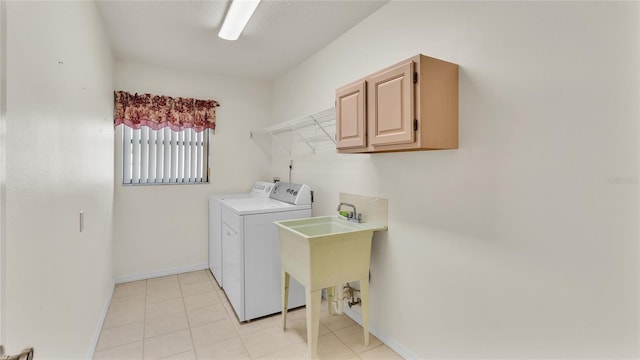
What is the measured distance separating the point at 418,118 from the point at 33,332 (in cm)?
184

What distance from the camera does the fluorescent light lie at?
6.98ft

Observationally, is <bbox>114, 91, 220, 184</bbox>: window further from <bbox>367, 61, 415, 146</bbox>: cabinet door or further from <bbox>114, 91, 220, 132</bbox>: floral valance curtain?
<bbox>367, 61, 415, 146</bbox>: cabinet door

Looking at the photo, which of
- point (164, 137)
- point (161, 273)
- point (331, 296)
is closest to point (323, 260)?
point (331, 296)

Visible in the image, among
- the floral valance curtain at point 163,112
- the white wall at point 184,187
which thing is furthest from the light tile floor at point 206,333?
the floral valance curtain at point 163,112

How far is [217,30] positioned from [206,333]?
254cm

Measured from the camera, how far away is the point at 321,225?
8.30 ft

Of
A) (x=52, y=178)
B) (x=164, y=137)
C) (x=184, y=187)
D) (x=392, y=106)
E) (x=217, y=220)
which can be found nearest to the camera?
(x=52, y=178)

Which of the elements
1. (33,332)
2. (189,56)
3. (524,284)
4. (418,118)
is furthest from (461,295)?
(189,56)

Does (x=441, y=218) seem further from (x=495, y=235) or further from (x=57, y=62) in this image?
(x=57, y=62)

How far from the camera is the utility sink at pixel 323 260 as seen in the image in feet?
6.56

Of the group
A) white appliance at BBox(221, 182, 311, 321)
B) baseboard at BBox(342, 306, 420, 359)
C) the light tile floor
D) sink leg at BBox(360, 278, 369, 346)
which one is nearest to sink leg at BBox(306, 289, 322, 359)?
the light tile floor

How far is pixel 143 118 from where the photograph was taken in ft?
11.1

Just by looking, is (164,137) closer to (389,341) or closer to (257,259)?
(257,259)

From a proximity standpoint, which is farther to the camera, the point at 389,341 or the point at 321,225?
the point at 321,225
